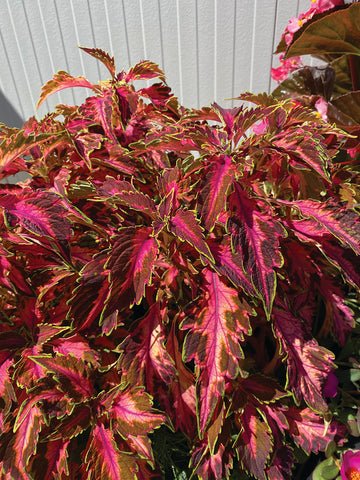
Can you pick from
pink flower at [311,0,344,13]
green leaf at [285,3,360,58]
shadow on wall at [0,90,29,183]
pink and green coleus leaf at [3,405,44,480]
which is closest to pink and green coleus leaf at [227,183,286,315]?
pink and green coleus leaf at [3,405,44,480]

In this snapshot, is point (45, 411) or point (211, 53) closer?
point (45, 411)

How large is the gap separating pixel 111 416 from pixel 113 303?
18 centimetres

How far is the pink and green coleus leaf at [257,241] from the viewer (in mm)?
500

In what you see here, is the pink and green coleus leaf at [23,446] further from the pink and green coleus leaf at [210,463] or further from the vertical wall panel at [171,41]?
the vertical wall panel at [171,41]

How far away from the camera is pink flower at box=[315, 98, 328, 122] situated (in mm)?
1089

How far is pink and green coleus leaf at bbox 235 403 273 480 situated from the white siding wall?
7.77 ft

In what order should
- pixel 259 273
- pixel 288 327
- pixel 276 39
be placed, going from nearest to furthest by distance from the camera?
pixel 259 273 < pixel 288 327 < pixel 276 39

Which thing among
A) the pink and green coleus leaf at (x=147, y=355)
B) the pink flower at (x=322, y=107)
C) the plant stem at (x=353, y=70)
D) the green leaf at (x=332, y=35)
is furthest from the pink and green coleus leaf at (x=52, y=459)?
the plant stem at (x=353, y=70)

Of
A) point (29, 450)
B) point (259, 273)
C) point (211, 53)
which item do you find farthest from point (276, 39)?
point (29, 450)

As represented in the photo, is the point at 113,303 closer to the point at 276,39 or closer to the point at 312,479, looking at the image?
the point at 312,479

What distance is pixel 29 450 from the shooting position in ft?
1.72

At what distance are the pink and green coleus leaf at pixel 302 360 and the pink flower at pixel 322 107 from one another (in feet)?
2.24

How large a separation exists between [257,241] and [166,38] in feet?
8.16

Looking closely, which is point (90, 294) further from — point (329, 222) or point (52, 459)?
point (329, 222)
